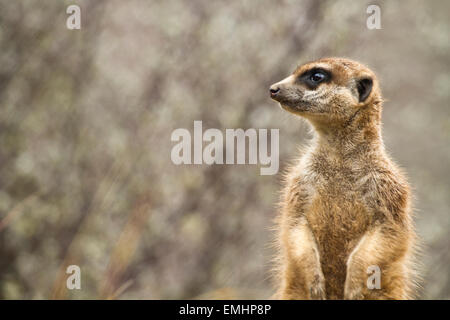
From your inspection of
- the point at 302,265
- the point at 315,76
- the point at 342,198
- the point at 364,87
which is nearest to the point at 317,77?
the point at 315,76

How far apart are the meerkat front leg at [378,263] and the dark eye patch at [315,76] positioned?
0.43m

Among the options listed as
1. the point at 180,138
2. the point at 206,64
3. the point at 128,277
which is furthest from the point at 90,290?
the point at 206,64

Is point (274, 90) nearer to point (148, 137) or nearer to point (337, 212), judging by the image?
point (337, 212)

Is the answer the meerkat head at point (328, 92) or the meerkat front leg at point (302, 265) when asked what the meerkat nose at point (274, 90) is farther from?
the meerkat front leg at point (302, 265)

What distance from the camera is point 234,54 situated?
293 centimetres

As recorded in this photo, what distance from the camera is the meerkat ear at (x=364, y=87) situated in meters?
1.48

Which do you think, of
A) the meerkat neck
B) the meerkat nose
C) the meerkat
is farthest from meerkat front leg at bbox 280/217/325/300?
the meerkat nose

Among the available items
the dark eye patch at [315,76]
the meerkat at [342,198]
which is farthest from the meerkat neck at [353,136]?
the dark eye patch at [315,76]

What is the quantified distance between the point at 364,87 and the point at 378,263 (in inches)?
19.7

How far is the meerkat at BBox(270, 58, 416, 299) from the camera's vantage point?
1.30m

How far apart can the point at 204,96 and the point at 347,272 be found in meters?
1.80

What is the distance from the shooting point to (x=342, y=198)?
1.31 metres

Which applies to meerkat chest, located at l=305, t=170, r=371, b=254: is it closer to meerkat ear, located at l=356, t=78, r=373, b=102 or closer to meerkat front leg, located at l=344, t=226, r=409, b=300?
meerkat front leg, located at l=344, t=226, r=409, b=300
